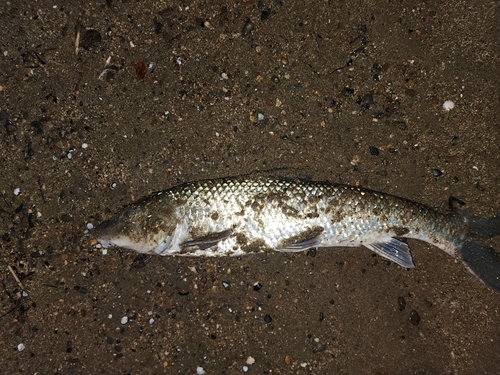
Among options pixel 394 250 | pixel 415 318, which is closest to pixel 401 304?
pixel 415 318

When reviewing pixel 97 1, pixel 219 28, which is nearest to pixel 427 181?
pixel 219 28

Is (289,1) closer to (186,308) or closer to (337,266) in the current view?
(337,266)

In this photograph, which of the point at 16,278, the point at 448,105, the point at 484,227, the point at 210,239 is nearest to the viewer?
the point at 210,239

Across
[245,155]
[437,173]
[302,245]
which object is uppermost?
[245,155]

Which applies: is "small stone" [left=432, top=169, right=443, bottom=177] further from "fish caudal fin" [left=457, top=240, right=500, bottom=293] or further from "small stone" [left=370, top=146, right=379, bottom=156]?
"fish caudal fin" [left=457, top=240, right=500, bottom=293]

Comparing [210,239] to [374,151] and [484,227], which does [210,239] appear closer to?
[374,151]
